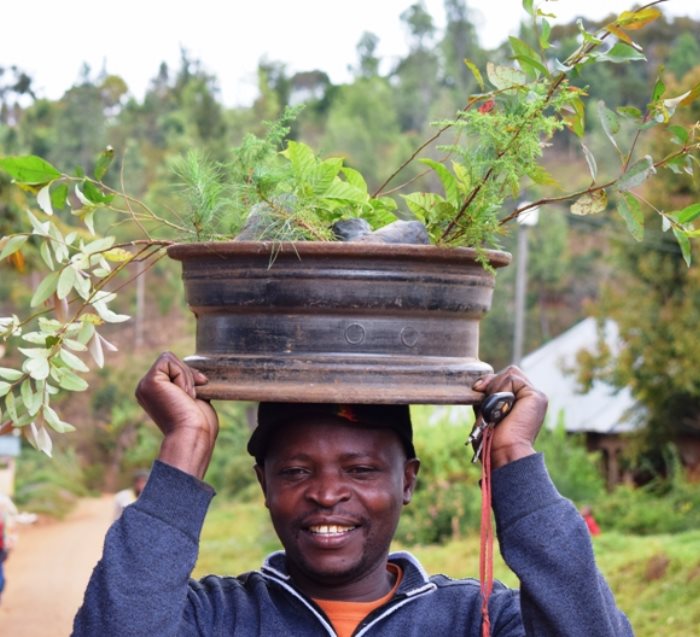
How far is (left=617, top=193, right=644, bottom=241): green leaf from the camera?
236cm

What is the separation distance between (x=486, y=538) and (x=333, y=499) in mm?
280

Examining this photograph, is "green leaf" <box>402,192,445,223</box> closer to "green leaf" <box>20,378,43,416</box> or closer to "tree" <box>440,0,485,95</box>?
"green leaf" <box>20,378,43,416</box>

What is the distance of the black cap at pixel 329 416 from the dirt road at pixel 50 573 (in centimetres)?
1103

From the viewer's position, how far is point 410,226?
2.27 m

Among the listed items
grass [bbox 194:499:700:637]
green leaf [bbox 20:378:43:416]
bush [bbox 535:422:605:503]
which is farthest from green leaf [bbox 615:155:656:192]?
bush [bbox 535:422:605:503]

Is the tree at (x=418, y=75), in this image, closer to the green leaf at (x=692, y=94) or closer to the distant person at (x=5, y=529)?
the distant person at (x=5, y=529)

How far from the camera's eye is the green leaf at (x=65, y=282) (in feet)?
7.74

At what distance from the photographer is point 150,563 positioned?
7.17ft

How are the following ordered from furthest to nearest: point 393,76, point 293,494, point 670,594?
1. point 393,76
2. point 670,594
3. point 293,494

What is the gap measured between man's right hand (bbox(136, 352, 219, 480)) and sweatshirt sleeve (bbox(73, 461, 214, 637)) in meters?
0.03

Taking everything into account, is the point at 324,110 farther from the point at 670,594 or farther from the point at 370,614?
the point at 370,614

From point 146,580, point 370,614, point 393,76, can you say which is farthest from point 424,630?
point 393,76

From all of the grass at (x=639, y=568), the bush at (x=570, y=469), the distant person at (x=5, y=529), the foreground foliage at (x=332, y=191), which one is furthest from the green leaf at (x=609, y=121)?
the bush at (x=570, y=469)

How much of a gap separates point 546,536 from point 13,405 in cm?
100
